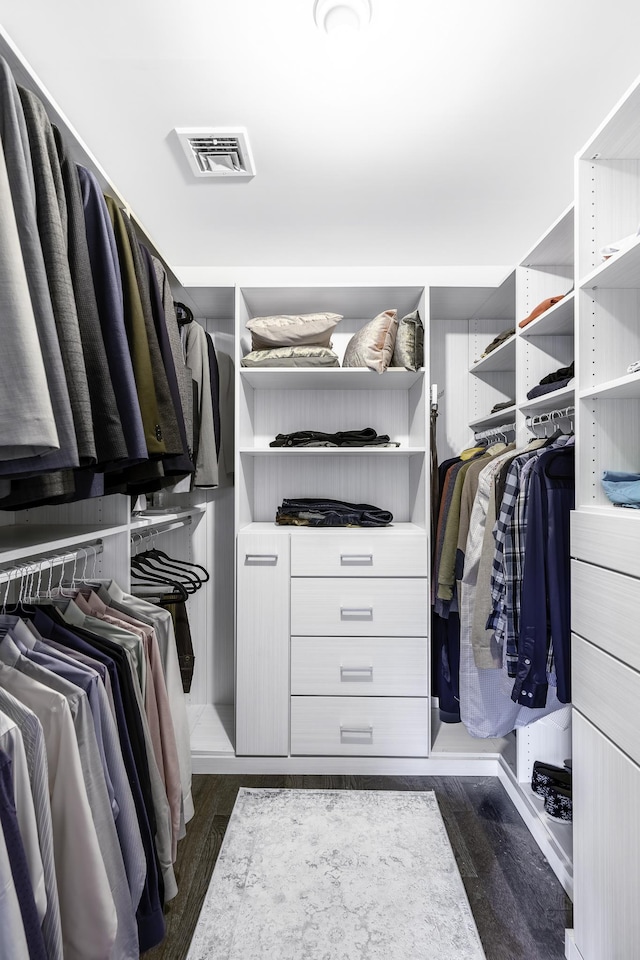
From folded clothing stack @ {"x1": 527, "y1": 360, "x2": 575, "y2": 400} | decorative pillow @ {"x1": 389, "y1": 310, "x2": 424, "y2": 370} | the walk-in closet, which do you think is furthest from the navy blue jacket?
decorative pillow @ {"x1": 389, "y1": 310, "x2": 424, "y2": 370}

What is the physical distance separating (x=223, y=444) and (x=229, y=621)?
3.08 feet

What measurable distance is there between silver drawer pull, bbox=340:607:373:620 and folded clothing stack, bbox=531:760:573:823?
2.73 ft

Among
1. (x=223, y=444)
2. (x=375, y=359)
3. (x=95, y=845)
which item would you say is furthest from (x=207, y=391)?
(x=95, y=845)

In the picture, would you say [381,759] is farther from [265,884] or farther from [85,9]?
[85,9]

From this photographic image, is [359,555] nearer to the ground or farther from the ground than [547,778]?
farther from the ground

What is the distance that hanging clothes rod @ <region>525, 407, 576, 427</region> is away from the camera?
1.80 m

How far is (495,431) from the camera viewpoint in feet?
8.23

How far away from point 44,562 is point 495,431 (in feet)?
6.26

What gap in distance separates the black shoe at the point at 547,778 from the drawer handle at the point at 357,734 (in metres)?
0.66

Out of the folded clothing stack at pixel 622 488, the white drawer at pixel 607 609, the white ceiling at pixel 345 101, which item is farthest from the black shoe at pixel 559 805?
the white ceiling at pixel 345 101

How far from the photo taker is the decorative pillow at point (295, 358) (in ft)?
8.14

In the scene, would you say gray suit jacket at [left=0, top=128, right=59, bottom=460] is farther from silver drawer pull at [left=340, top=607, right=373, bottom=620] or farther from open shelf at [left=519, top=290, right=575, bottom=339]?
silver drawer pull at [left=340, top=607, right=373, bottom=620]

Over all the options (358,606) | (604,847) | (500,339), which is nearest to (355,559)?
(358,606)

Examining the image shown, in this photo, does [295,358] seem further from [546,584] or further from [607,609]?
[607,609]
